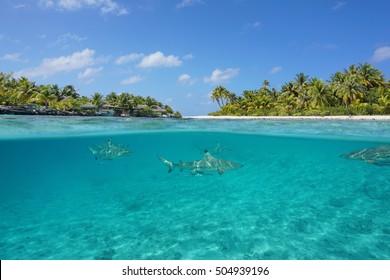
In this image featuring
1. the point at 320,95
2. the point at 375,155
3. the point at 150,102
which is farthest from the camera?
the point at 150,102

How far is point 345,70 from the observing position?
5400cm

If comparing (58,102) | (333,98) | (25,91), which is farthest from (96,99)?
(333,98)

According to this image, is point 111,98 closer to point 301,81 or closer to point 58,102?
point 58,102

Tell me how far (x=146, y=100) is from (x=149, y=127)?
42.9m

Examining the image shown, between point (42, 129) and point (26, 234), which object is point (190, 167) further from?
point (42, 129)

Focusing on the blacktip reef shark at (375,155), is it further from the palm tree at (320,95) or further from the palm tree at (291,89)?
the palm tree at (291,89)

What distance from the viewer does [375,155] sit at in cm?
1406

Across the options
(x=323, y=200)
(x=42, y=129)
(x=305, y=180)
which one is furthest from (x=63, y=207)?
(x=42, y=129)

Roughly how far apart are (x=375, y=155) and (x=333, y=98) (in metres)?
37.4

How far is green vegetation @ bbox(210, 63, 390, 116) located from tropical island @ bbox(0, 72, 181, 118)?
2194 centimetres

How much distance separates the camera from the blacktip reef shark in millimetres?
13547

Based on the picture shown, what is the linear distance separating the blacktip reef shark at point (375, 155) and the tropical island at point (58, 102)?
32175 millimetres

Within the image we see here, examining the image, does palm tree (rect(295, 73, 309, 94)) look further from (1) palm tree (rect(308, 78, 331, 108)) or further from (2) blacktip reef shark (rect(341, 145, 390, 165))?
(2) blacktip reef shark (rect(341, 145, 390, 165))

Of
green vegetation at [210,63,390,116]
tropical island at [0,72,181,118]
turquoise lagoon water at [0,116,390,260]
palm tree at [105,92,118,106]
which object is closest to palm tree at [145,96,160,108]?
tropical island at [0,72,181,118]
